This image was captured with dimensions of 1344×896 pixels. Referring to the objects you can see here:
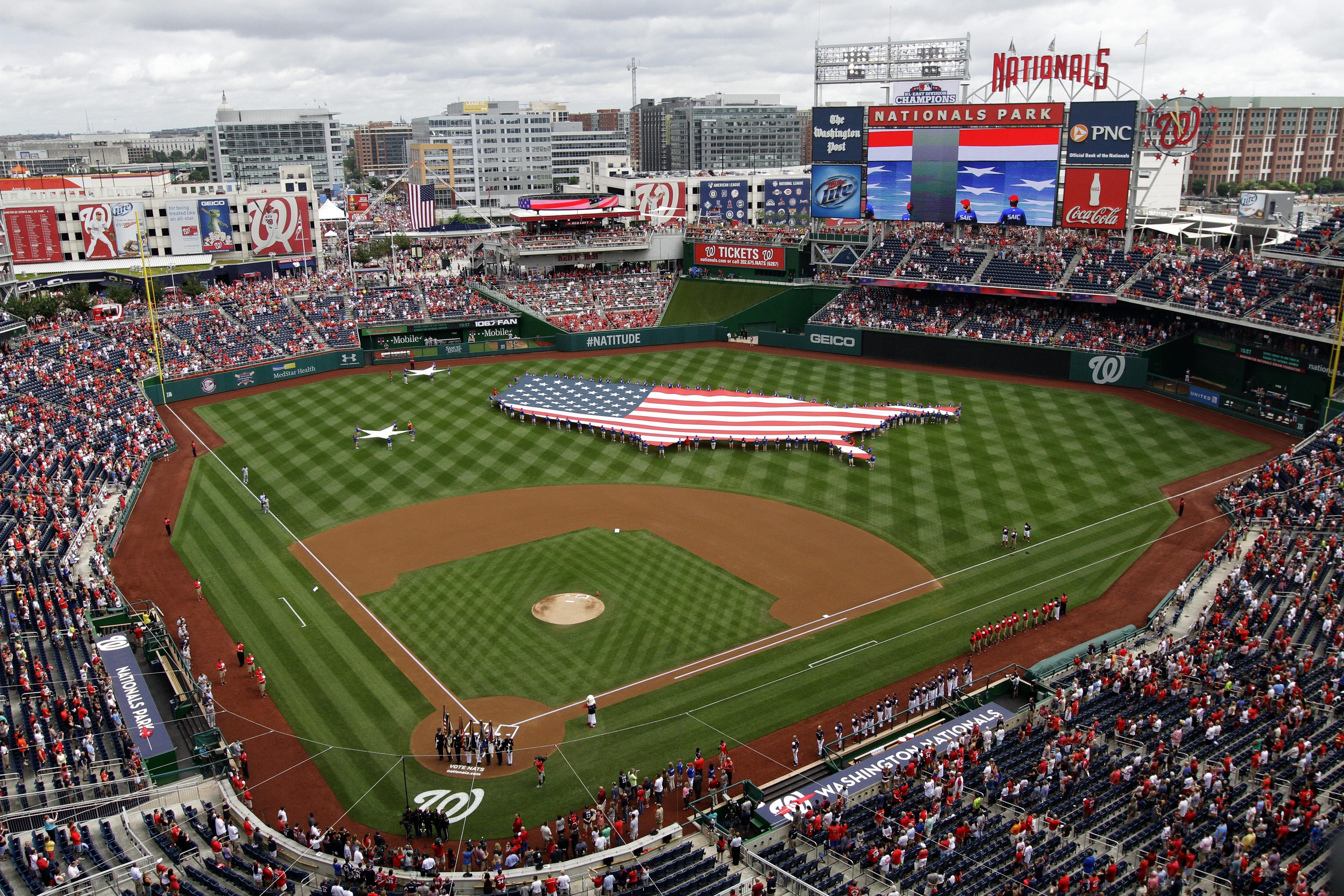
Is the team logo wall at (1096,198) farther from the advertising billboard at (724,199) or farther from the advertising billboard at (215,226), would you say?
the advertising billboard at (215,226)

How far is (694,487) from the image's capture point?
131 ft

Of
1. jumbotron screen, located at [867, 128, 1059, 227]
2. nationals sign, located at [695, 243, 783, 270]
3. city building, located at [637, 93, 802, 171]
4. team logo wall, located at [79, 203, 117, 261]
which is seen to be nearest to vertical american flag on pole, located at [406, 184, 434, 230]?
nationals sign, located at [695, 243, 783, 270]

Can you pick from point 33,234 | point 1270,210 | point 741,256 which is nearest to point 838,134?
point 741,256

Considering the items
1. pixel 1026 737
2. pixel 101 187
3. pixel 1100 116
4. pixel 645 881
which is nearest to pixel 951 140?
pixel 1100 116

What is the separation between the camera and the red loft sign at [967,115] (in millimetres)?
55812

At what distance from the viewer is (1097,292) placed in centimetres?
5341

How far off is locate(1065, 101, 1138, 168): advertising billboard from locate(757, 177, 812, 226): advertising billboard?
31441 millimetres

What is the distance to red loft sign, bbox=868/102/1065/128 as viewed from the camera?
5581cm

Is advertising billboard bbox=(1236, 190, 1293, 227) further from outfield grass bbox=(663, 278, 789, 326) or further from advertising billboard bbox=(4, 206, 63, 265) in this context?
advertising billboard bbox=(4, 206, 63, 265)

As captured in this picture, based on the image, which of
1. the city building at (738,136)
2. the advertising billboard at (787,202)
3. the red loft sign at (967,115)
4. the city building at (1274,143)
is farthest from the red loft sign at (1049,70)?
the city building at (738,136)

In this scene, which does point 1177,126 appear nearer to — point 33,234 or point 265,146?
point 33,234

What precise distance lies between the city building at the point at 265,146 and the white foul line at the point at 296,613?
538 ft

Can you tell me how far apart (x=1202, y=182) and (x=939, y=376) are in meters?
117

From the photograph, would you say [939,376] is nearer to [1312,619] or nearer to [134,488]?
[1312,619]
